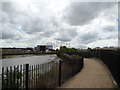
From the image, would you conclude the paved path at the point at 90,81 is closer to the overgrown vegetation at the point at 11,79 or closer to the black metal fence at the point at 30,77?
the black metal fence at the point at 30,77

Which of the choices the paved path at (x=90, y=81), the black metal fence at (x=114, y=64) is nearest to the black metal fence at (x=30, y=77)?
the paved path at (x=90, y=81)

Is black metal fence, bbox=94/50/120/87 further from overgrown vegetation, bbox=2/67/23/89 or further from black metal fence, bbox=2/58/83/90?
overgrown vegetation, bbox=2/67/23/89

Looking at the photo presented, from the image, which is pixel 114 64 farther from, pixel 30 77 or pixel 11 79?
pixel 11 79

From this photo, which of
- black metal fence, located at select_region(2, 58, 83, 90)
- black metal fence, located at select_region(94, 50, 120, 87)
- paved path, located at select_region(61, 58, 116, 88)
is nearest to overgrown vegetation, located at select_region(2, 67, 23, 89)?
black metal fence, located at select_region(2, 58, 83, 90)

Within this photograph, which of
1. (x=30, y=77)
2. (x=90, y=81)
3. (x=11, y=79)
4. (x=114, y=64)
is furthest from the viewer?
(x=90, y=81)

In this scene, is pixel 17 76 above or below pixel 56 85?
above

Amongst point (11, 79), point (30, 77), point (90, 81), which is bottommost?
point (90, 81)

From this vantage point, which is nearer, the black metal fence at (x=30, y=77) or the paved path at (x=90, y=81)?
the black metal fence at (x=30, y=77)

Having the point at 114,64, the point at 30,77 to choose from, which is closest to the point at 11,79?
the point at 30,77

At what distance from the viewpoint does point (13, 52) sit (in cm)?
7750

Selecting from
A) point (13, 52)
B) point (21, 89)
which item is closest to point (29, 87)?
point (21, 89)

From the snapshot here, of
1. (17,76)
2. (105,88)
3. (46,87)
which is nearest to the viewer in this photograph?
(17,76)

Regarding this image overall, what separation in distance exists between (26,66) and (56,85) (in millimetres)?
3057

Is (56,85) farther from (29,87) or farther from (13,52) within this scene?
(13,52)
